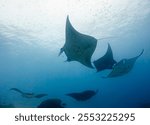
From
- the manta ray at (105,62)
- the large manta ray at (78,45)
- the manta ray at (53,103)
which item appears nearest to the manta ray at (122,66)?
the manta ray at (105,62)

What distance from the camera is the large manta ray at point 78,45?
5.11m

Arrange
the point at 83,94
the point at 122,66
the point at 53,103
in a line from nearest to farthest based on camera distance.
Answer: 1. the point at 53,103
2. the point at 83,94
3. the point at 122,66

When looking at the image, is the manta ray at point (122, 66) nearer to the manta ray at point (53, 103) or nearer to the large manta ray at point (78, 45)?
the large manta ray at point (78, 45)

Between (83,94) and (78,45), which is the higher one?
(78,45)

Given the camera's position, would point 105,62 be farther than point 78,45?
Yes

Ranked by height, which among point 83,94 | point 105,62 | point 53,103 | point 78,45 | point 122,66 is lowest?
point 83,94

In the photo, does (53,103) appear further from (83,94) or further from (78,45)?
(78,45)

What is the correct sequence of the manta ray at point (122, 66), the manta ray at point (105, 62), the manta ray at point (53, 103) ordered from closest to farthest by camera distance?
1. the manta ray at point (53, 103)
2. the manta ray at point (105, 62)
3. the manta ray at point (122, 66)

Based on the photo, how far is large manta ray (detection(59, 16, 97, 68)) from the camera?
511cm

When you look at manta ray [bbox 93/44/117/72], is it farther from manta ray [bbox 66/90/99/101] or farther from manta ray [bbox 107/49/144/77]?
manta ray [bbox 66/90/99/101]

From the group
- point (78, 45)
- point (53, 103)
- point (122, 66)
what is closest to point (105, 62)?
point (122, 66)

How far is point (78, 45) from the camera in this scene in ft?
18.1

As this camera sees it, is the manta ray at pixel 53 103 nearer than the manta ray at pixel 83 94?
Yes

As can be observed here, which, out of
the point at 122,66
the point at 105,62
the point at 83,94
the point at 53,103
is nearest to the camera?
the point at 53,103
